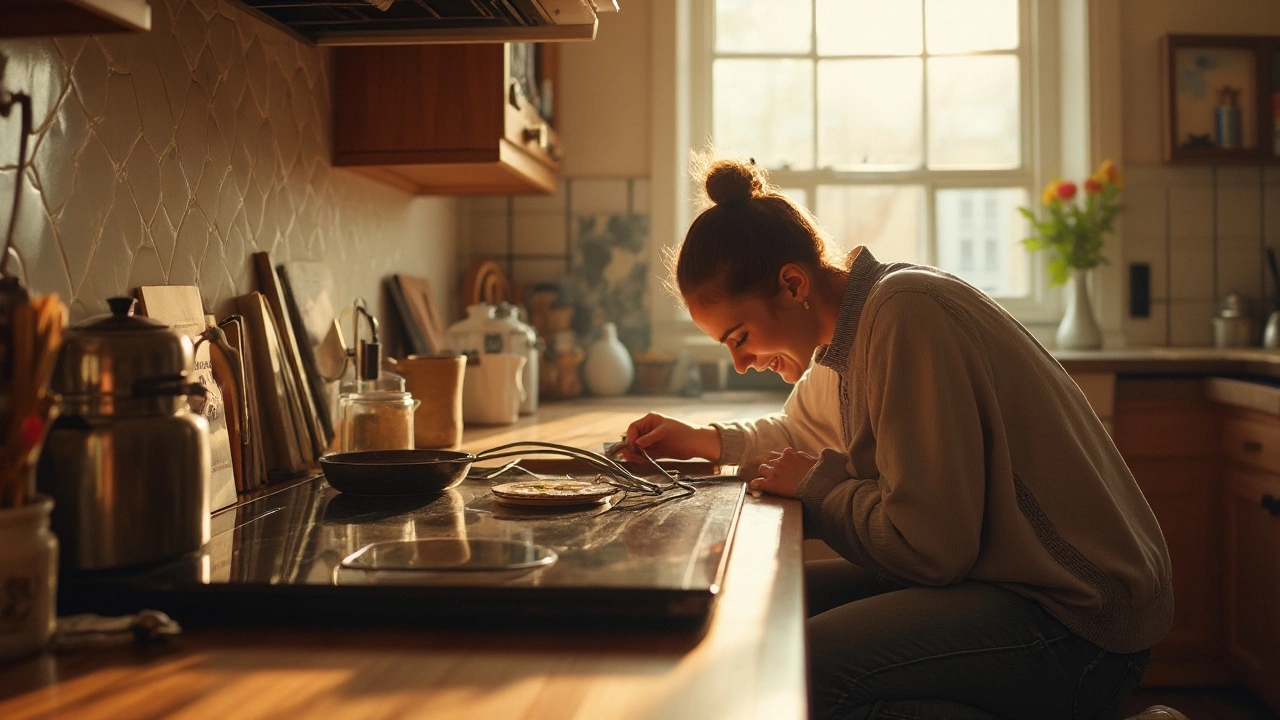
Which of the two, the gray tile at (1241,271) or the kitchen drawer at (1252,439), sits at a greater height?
the gray tile at (1241,271)

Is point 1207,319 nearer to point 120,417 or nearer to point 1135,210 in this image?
point 1135,210

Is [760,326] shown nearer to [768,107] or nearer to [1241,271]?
[768,107]

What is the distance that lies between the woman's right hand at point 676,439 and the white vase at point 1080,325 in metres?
1.87

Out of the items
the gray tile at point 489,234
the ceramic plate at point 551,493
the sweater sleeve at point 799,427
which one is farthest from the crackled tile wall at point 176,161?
the gray tile at point 489,234

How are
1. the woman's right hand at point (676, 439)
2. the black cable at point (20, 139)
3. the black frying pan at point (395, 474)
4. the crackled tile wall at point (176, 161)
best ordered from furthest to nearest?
1. the woman's right hand at point (676, 439)
2. the black frying pan at point (395, 474)
3. the crackled tile wall at point (176, 161)
4. the black cable at point (20, 139)

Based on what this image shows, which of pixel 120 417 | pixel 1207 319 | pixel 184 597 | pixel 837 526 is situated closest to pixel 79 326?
pixel 120 417

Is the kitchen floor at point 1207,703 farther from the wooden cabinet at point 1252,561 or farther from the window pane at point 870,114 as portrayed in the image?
the window pane at point 870,114

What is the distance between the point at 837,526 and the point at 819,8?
2657 millimetres

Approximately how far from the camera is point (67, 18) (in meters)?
0.94

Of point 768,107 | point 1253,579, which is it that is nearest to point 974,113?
point 768,107

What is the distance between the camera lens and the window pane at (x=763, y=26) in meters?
3.54

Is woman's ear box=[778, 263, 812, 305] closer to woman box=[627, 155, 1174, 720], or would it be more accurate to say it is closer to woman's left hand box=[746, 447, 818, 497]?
woman box=[627, 155, 1174, 720]

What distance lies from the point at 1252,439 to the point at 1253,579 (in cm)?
37

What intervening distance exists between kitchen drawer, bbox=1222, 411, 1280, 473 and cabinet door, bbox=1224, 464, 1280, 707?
30 millimetres
